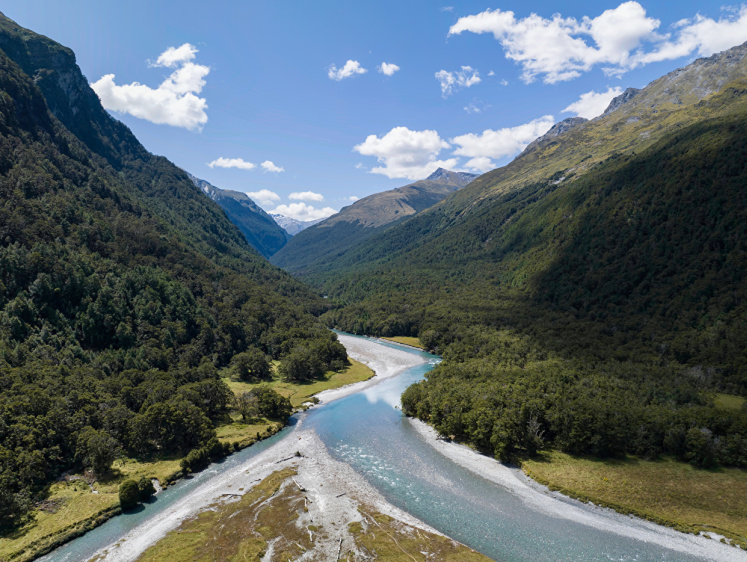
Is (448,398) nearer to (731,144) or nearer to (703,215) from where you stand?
(703,215)

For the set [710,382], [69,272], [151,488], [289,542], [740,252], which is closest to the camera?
[289,542]

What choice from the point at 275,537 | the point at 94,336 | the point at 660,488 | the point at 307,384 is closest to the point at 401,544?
the point at 275,537

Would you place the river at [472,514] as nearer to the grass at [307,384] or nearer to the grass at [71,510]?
the grass at [71,510]

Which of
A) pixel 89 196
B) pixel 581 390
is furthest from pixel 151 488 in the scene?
pixel 89 196

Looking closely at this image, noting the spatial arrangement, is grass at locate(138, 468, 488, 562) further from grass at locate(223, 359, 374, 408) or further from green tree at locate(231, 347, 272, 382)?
green tree at locate(231, 347, 272, 382)

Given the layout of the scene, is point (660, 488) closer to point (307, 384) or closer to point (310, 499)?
point (310, 499)

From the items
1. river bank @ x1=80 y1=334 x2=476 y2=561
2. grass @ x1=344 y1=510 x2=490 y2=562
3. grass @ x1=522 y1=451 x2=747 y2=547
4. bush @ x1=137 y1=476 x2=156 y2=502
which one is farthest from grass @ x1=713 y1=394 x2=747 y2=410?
bush @ x1=137 y1=476 x2=156 y2=502
